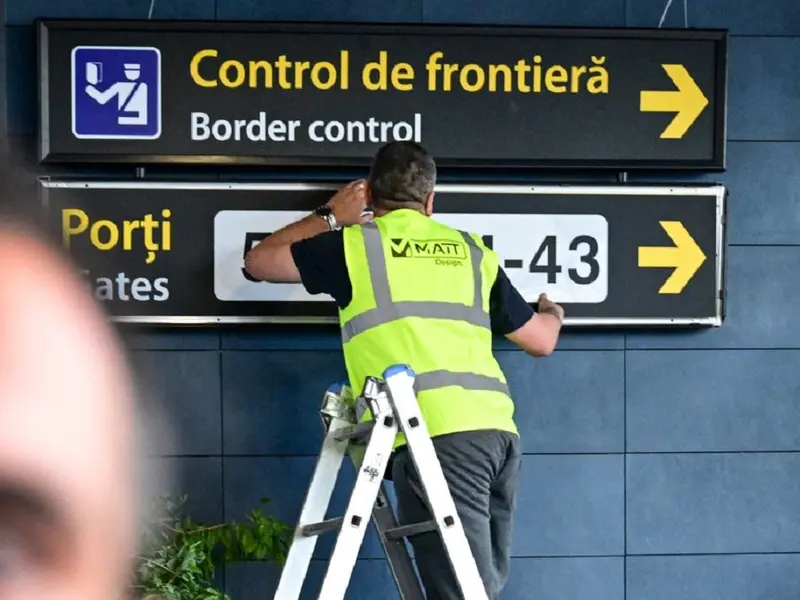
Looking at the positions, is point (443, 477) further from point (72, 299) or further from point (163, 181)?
point (72, 299)

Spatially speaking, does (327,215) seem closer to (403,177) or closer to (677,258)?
(403,177)

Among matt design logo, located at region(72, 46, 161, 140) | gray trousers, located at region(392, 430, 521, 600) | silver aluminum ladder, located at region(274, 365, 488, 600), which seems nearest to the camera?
silver aluminum ladder, located at region(274, 365, 488, 600)

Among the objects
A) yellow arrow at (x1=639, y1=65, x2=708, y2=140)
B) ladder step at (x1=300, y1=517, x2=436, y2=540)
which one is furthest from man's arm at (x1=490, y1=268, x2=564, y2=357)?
yellow arrow at (x1=639, y1=65, x2=708, y2=140)

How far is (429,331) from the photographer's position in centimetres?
252

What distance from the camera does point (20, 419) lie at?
0.31 m

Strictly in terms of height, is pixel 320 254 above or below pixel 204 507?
above

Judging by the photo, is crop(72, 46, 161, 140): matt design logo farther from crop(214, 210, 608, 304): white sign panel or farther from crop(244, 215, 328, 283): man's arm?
crop(244, 215, 328, 283): man's arm

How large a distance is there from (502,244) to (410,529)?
117 cm

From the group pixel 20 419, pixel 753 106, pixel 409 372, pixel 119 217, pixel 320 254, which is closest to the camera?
pixel 20 419

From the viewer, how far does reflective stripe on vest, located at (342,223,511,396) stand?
2.50 m

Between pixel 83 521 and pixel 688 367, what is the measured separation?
3339mm

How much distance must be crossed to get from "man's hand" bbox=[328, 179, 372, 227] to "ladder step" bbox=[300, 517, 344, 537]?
2.90 feet

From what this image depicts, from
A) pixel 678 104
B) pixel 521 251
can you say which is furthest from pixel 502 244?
pixel 678 104

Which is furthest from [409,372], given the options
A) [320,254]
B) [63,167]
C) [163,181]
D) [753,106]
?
[753,106]
